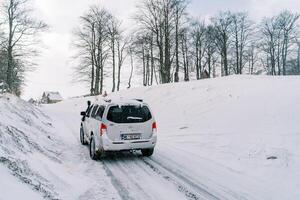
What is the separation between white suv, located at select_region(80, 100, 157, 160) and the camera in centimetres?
1068

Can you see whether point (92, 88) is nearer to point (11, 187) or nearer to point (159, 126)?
point (159, 126)

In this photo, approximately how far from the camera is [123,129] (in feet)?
35.3

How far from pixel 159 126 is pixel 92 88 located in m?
31.4

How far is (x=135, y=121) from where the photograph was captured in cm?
1095

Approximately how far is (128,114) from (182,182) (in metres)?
3.52

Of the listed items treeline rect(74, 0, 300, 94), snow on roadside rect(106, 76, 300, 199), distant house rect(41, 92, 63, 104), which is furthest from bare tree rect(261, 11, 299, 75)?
distant house rect(41, 92, 63, 104)

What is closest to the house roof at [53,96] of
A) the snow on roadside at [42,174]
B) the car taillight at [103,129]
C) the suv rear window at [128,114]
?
the suv rear window at [128,114]

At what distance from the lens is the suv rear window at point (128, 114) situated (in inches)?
428

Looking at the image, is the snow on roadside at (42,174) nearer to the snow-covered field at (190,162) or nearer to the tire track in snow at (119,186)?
the snow-covered field at (190,162)

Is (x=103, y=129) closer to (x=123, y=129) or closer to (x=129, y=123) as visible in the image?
(x=123, y=129)

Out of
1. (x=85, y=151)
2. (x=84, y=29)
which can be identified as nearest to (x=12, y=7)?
(x=84, y=29)

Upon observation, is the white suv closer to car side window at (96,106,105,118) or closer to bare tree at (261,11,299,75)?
car side window at (96,106,105,118)

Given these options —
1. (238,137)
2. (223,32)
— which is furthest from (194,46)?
(238,137)

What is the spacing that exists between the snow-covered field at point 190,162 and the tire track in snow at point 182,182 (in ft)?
0.07
